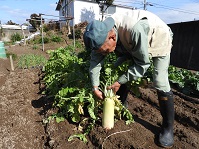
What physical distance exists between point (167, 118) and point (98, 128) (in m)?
0.91

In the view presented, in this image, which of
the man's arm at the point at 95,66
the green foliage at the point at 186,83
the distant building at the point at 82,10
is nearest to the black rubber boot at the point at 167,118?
the man's arm at the point at 95,66

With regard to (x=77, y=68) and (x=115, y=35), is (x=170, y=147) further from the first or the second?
(x=77, y=68)

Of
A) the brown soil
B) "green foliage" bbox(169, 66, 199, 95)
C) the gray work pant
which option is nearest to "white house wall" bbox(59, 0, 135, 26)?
"green foliage" bbox(169, 66, 199, 95)

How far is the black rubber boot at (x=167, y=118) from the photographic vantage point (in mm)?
2377

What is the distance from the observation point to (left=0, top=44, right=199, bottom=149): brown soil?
8.21ft

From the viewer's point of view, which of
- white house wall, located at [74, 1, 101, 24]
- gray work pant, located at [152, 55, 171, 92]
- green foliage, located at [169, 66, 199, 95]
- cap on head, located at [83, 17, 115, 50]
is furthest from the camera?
white house wall, located at [74, 1, 101, 24]

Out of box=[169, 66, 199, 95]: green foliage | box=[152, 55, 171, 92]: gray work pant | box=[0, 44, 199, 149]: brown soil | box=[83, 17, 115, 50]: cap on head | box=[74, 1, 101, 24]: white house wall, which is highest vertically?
box=[74, 1, 101, 24]: white house wall

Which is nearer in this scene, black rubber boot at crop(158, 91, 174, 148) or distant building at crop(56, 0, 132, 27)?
→ black rubber boot at crop(158, 91, 174, 148)

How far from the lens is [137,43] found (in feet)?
6.53

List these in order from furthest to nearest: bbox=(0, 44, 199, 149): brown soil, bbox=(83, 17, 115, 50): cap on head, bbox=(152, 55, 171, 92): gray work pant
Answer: bbox=(0, 44, 199, 149): brown soil < bbox=(152, 55, 171, 92): gray work pant < bbox=(83, 17, 115, 50): cap on head

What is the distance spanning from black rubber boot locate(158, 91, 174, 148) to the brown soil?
0.10 metres

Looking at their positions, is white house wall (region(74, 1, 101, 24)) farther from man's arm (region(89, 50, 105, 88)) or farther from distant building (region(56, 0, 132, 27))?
man's arm (region(89, 50, 105, 88))

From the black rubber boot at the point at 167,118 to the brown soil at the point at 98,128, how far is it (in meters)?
0.10

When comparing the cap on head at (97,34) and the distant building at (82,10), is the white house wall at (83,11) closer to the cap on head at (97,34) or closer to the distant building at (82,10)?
the distant building at (82,10)
